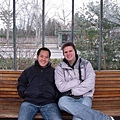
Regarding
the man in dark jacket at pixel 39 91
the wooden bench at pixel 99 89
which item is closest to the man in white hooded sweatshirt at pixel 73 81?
the man in dark jacket at pixel 39 91

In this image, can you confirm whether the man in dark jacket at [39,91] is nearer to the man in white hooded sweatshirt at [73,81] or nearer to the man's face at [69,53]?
the man in white hooded sweatshirt at [73,81]

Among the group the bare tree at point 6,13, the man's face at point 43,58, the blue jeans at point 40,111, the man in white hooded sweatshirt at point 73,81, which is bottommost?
the blue jeans at point 40,111

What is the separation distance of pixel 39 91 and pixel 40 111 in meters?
0.25

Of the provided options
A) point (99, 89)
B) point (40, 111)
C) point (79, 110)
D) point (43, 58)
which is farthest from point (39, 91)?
point (99, 89)

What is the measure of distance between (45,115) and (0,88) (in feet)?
3.16

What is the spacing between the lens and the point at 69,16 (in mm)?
4125

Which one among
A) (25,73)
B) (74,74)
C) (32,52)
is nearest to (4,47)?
(32,52)

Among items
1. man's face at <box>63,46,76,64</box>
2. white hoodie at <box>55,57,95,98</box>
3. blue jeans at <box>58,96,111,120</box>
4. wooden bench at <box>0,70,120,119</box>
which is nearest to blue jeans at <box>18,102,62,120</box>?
blue jeans at <box>58,96,111,120</box>

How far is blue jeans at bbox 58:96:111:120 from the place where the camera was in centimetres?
283

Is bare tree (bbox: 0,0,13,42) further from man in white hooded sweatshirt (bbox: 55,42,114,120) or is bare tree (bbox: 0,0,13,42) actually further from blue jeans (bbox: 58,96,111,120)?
blue jeans (bbox: 58,96,111,120)

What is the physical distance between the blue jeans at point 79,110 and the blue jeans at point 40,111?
10 cm

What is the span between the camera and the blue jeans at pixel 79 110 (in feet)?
9.30

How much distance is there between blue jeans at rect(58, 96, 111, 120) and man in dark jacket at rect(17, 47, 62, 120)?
135 mm

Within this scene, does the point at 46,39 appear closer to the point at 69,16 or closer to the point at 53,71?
the point at 69,16
